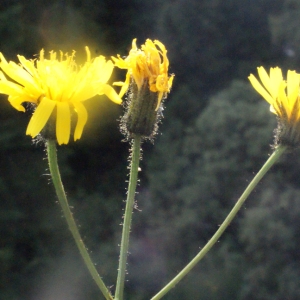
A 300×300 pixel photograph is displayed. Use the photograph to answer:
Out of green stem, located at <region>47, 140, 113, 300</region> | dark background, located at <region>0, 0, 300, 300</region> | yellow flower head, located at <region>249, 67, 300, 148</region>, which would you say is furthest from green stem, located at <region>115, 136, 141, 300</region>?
dark background, located at <region>0, 0, 300, 300</region>

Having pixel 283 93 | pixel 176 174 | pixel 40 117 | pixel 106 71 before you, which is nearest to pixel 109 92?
pixel 106 71

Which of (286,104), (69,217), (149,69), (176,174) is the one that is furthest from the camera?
(176,174)

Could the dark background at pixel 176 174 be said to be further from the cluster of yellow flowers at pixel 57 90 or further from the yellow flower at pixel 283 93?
the cluster of yellow flowers at pixel 57 90

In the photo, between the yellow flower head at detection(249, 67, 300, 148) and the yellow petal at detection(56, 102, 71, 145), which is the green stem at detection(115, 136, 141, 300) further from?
the yellow flower head at detection(249, 67, 300, 148)

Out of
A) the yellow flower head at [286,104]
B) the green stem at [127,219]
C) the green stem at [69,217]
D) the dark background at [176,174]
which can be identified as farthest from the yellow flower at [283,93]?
the dark background at [176,174]

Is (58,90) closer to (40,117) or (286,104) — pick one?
(40,117)

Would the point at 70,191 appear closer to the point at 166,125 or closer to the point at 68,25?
the point at 166,125
